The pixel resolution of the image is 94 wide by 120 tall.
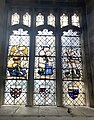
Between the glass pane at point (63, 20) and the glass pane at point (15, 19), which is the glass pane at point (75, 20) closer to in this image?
the glass pane at point (63, 20)

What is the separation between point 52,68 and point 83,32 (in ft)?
4.27

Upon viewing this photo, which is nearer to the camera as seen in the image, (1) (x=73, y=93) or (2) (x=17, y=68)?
(1) (x=73, y=93)

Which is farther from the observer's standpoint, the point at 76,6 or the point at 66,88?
the point at 76,6

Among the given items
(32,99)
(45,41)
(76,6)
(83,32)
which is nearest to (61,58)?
(45,41)

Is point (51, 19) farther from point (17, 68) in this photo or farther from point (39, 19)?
point (17, 68)

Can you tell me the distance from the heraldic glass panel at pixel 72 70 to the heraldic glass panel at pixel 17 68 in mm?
979

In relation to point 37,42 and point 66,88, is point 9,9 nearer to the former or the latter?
point 37,42

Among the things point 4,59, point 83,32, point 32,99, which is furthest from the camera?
point 83,32

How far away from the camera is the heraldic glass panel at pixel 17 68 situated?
3926 mm

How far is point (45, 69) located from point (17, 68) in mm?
717

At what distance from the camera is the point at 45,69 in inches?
164

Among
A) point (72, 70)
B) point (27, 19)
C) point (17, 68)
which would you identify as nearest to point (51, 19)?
point (27, 19)

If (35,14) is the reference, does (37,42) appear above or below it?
below

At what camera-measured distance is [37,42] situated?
4.41 metres
